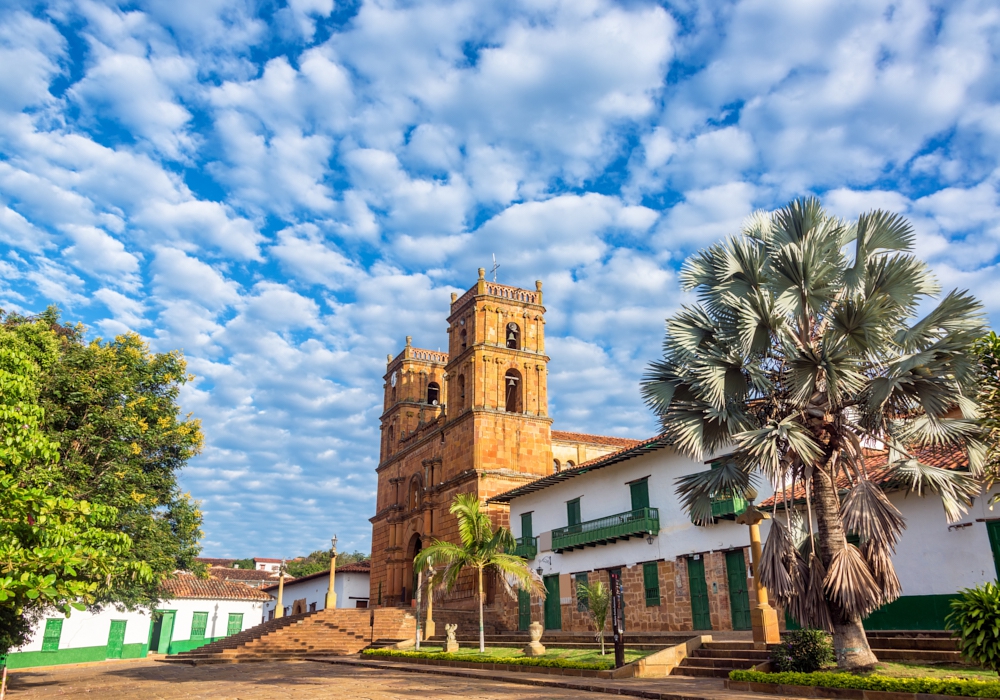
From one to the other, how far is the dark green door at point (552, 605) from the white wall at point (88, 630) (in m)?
20.5

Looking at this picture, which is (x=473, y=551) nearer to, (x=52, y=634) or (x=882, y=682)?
(x=882, y=682)

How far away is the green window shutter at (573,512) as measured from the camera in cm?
2725

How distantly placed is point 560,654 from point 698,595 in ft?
14.7

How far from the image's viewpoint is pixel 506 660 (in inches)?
776

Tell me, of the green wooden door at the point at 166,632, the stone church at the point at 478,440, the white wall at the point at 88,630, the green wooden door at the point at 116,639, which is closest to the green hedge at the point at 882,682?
the stone church at the point at 478,440

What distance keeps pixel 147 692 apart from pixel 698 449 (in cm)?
1313

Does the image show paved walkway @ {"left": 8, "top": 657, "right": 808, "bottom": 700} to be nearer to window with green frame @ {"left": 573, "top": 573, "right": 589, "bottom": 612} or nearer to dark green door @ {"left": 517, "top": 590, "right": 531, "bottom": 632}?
window with green frame @ {"left": 573, "top": 573, "right": 589, "bottom": 612}

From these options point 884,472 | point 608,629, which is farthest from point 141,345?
point 884,472

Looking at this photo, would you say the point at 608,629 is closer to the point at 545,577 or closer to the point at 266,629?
the point at 545,577

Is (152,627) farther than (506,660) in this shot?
Yes

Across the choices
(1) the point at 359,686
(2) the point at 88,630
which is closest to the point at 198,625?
(2) the point at 88,630

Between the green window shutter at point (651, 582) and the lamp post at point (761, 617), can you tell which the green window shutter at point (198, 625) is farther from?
the lamp post at point (761, 617)

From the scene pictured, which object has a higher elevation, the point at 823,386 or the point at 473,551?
the point at 823,386

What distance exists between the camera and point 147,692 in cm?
1608
